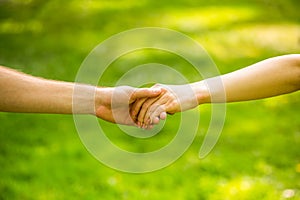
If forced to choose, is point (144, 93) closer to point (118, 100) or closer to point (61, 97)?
point (118, 100)

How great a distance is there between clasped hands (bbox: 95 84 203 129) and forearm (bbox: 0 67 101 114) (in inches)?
4.8

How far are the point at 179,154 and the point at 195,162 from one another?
0.46 feet

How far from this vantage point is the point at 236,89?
2826 millimetres

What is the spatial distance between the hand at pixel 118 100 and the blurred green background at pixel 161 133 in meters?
0.87

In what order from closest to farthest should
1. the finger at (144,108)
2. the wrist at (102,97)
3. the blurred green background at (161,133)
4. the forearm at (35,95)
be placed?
the forearm at (35,95)
the wrist at (102,97)
the finger at (144,108)
the blurred green background at (161,133)

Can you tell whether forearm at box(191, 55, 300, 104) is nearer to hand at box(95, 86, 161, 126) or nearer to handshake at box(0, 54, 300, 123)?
handshake at box(0, 54, 300, 123)

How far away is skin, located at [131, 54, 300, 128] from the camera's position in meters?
2.69

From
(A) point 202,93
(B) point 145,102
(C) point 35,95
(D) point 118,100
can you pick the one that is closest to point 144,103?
(B) point 145,102

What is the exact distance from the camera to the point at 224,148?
4.47m

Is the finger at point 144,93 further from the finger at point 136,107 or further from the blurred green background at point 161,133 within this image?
the blurred green background at point 161,133

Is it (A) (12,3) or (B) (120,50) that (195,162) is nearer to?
(B) (120,50)

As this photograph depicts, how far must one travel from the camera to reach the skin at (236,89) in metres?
2.69

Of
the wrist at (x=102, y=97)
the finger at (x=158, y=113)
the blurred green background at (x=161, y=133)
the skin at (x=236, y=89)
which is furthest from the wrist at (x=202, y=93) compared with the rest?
the blurred green background at (x=161, y=133)

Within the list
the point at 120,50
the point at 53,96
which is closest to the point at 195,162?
the point at 53,96
